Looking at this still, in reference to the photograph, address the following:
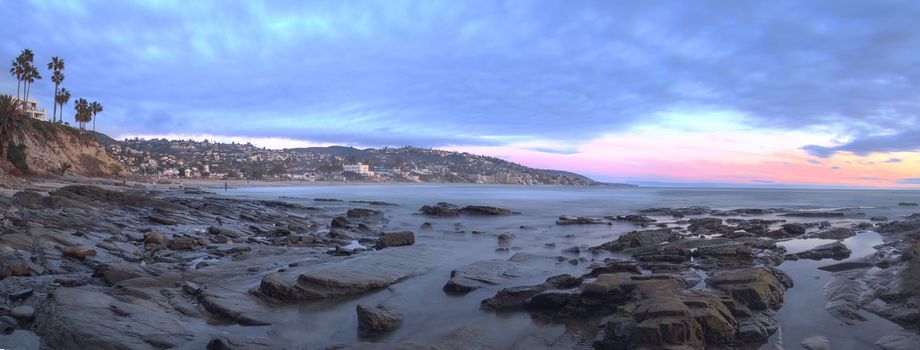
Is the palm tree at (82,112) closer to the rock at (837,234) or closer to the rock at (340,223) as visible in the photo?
the rock at (340,223)

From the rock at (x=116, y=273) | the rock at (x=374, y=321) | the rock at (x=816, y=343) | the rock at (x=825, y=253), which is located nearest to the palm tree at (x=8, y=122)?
A: the rock at (x=116, y=273)

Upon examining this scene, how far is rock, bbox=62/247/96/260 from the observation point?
11969 mm

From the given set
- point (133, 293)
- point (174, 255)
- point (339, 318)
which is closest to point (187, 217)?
point (174, 255)

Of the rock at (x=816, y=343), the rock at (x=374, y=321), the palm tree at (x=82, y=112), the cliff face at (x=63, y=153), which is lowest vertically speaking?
the rock at (x=374, y=321)

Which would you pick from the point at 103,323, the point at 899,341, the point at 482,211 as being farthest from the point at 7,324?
the point at 482,211

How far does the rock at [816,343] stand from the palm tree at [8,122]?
62.7 metres

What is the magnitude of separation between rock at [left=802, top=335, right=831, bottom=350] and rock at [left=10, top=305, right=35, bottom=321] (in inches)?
501

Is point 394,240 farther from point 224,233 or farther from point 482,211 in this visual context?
point 482,211

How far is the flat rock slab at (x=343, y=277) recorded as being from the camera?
10.7 metres

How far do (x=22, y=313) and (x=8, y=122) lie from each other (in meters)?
54.7

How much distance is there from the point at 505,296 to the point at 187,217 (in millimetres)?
20444

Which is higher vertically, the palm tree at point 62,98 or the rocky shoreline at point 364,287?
the palm tree at point 62,98

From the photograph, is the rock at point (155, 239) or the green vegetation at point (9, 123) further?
the green vegetation at point (9, 123)

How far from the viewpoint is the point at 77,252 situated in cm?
1203
